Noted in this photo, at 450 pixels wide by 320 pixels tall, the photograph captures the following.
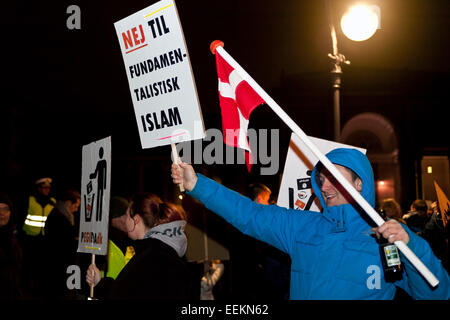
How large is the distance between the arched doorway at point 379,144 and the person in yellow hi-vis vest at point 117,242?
12.8 m

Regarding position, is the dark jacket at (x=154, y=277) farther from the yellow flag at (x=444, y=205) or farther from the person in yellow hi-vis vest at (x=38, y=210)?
the person in yellow hi-vis vest at (x=38, y=210)

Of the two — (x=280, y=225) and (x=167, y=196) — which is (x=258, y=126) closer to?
(x=167, y=196)

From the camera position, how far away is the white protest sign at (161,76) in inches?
120

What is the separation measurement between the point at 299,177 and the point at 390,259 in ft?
7.20

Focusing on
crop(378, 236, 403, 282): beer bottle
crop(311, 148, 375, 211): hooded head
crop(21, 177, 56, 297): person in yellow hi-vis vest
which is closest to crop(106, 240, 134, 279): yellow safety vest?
crop(311, 148, 375, 211): hooded head

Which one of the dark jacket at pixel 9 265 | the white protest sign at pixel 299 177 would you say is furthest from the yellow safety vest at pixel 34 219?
the white protest sign at pixel 299 177

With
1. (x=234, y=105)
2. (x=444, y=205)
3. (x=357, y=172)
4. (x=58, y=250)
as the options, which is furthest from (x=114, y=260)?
(x=58, y=250)

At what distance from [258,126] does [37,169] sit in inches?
338

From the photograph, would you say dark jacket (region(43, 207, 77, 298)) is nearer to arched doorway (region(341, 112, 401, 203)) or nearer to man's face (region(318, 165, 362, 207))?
man's face (region(318, 165, 362, 207))

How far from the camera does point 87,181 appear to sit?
417 cm

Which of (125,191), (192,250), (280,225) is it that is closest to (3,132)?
(125,191)

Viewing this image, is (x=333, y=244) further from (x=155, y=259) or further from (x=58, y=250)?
(x=58, y=250)

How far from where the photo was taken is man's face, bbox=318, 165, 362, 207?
279 cm

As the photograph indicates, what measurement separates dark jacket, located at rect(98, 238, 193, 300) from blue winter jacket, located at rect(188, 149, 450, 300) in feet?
1.50
